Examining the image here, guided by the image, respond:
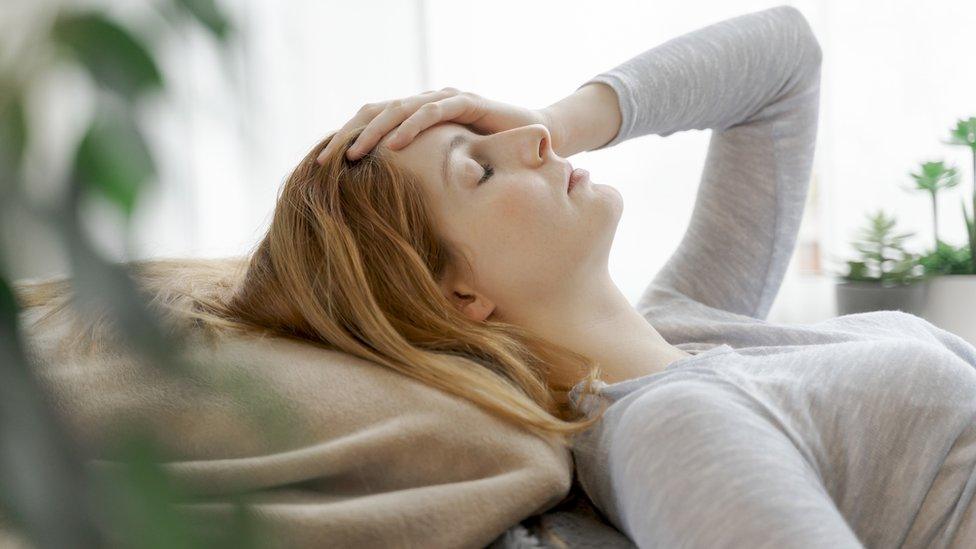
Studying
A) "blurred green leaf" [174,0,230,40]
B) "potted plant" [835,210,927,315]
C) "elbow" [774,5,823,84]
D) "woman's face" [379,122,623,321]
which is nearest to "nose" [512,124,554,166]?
"woman's face" [379,122,623,321]

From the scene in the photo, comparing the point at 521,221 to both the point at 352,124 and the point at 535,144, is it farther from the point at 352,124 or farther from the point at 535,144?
the point at 352,124

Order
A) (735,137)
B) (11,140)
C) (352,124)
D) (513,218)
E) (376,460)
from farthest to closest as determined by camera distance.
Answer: (735,137)
(352,124)
(513,218)
(376,460)
(11,140)

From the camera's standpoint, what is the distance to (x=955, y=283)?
1.95 metres

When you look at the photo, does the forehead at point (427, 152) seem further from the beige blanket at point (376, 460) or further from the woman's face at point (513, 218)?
the beige blanket at point (376, 460)

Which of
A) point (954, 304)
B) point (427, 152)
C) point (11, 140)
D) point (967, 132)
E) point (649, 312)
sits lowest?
point (954, 304)

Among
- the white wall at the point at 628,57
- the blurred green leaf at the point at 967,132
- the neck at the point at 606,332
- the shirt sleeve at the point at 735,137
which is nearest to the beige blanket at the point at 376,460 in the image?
the neck at the point at 606,332

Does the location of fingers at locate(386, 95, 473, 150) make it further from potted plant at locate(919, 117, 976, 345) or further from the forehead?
potted plant at locate(919, 117, 976, 345)

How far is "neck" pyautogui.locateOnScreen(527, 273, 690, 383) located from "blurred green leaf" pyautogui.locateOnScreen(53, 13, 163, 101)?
971 mm

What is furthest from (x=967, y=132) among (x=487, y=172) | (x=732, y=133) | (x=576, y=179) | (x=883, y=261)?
(x=487, y=172)

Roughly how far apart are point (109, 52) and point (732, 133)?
4.98ft

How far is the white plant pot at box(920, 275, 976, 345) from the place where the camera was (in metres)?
1.91

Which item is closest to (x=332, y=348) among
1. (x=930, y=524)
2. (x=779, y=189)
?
(x=930, y=524)

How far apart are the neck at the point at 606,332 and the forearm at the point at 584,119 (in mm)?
298

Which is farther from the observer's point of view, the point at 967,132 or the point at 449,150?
the point at 967,132
